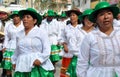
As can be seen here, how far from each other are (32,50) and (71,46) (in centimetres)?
229

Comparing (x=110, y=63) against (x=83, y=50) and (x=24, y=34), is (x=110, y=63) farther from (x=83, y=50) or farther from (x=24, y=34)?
(x=24, y=34)

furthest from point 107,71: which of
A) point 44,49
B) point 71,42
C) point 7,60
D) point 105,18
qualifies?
point 7,60

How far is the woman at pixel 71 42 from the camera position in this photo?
8852mm

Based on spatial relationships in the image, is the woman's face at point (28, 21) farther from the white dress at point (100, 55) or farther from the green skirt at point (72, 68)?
the green skirt at point (72, 68)

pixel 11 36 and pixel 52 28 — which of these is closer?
pixel 11 36

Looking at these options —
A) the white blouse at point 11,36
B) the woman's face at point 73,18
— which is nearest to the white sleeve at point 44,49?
the woman's face at point 73,18

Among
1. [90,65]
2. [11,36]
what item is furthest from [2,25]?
[90,65]

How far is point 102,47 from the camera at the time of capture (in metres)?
4.99

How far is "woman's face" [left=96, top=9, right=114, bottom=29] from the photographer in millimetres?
4922

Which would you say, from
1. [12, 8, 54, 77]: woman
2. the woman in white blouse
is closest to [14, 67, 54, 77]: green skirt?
[12, 8, 54, 77]: woman

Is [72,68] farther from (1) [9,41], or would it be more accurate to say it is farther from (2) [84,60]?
(2) [84,60]

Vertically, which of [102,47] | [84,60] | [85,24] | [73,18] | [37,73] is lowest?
[37,73]

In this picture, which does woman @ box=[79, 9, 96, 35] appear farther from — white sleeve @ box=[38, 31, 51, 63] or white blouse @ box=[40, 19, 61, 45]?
white blouse @ box=[40, 19, 61, 45]

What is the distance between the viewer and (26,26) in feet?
22.7
